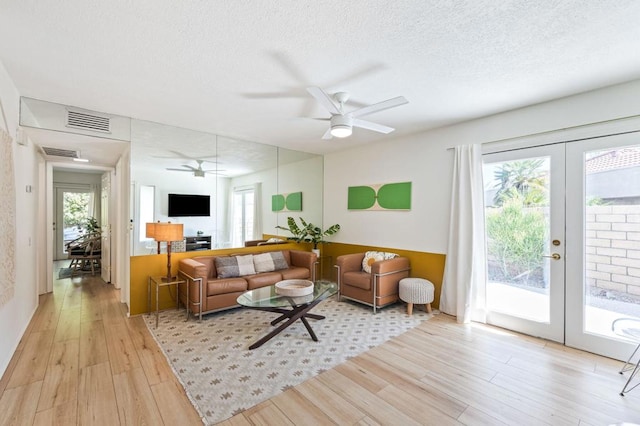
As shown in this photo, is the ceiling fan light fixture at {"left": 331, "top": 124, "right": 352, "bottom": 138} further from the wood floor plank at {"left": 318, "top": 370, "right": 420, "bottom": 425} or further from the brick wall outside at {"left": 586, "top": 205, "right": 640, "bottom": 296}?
the brick wall outside at {"left": 586, "top": 205, "right": 640, "bottom": 296}

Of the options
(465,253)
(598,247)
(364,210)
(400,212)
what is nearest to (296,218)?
(364,210)

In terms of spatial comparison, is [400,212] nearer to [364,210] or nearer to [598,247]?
[364,210]

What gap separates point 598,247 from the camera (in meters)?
2.83

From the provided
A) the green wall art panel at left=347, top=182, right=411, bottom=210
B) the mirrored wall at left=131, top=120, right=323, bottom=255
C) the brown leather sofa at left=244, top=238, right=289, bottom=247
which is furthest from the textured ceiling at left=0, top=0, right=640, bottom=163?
the brown leather sofa at left=244, top=238, right=289, bottom=247

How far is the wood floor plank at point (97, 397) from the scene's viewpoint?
185 centimetres

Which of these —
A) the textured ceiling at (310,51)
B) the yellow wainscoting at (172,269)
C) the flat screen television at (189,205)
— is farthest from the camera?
the flat screen television at (189,205)

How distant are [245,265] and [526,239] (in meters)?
3.64

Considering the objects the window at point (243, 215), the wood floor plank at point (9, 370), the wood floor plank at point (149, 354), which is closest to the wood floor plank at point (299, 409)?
the wood floor plank at point (149, 354)

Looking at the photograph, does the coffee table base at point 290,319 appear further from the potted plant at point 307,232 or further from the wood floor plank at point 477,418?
the potted plant at point 307,232

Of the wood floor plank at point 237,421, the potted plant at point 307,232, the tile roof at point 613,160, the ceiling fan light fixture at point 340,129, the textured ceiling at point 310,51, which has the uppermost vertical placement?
the textured ceiling at point 310,51

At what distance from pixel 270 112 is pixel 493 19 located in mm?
2378

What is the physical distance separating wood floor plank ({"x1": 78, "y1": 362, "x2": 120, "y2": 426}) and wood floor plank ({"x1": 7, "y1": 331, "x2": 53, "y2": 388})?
34cm

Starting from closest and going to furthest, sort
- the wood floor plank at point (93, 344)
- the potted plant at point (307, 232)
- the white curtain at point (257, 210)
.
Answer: the wood floor plank at point (93, 344)
the white curtain at point (257, 210)
the potted plant at point (307, 232)

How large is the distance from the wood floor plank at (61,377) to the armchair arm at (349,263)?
3129 millimetres
